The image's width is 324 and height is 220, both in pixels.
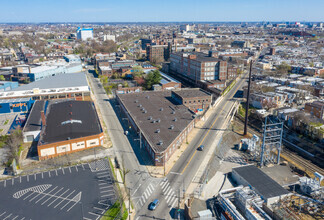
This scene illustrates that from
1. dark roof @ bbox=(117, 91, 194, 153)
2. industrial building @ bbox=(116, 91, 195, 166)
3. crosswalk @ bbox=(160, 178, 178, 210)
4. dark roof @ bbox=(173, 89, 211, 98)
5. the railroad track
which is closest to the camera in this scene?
crosswalk @ bbox=(160, 178, 178, 210)

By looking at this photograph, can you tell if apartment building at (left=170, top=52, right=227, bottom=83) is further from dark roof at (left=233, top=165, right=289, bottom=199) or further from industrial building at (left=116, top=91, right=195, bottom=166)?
dark roof at (left=233, top=165, right=289, bottom=199)

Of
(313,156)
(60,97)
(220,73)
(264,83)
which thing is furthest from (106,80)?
(313,156)

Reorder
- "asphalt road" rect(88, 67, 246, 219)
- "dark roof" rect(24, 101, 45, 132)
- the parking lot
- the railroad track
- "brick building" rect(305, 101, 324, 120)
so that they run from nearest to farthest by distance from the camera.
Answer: the parking lot → "asphalt road" rect(88, 67, 246, 219) → the railroad track → "dark roof" rect(24, 101, 45, 132) → "brick building" rect(305, 101, 324, 120)

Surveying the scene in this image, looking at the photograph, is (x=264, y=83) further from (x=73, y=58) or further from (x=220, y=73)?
(x=73, y=58)

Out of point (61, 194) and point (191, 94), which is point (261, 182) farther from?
point (191, 94)

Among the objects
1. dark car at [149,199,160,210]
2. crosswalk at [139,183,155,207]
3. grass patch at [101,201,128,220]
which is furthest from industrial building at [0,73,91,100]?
dark car at [149,199,160,210]

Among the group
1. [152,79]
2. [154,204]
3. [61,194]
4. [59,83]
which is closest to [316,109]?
[152,79]
